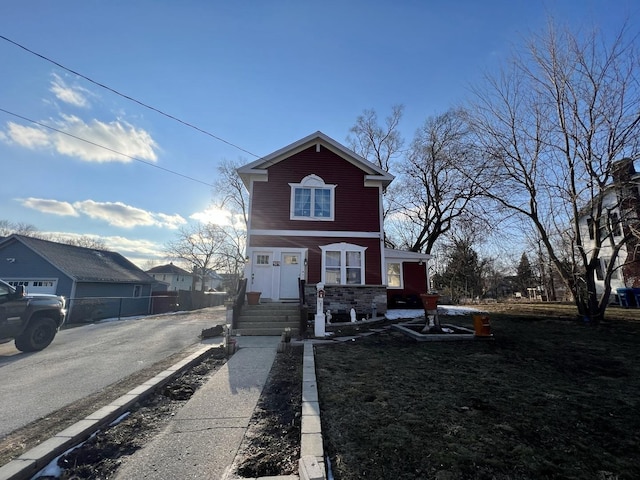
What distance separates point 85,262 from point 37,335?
640 inches

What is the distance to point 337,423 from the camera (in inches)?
121

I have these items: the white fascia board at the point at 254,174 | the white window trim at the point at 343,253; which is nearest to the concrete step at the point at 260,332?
the white window trim at the point at 343,253

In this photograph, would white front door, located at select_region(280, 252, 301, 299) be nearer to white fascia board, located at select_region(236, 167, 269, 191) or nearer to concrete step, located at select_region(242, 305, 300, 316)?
concrete step, located at select_region(242, 305, 300, 316)

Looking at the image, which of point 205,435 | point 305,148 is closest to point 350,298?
point 305,148

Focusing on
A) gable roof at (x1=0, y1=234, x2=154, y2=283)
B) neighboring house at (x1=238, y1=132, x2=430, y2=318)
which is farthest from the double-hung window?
gable roof at (x1=0, y1=234, x2=154, y2=283)

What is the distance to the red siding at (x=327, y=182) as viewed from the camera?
40.2ft

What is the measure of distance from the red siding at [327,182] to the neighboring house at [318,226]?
0.14 ft

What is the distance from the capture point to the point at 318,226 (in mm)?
12266

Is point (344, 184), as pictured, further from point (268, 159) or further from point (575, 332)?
point (575, 332)

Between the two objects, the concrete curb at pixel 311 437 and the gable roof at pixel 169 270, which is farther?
the gable roof at pixel 169 270

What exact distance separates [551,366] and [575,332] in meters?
4.83

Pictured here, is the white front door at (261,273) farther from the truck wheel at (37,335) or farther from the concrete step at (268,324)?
the truck wheel at (37,335)

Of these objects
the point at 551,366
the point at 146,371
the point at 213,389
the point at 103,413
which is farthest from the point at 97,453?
the point at 551,366

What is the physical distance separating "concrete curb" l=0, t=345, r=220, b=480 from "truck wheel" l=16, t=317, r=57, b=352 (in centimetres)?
561
